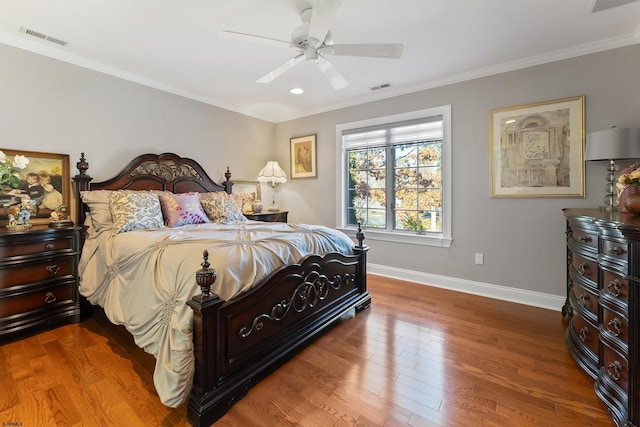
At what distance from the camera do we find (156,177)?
11.3 feet

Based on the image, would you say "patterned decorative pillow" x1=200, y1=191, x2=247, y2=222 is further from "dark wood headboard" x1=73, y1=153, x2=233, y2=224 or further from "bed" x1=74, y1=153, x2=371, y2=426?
"bed" x1=74, y1=153, x2=371, y2=426

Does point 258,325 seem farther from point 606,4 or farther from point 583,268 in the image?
point 606,4

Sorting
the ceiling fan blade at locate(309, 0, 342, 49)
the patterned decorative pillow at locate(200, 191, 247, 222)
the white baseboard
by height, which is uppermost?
the ceiling fan blade at locate(309, 0, 342, 49)

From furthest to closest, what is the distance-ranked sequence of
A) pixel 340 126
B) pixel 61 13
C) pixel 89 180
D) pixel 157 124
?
pixel 340 126 → pixel 157 124 → pixel 89 180 → pixel 61 13

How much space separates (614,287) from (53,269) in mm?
3961

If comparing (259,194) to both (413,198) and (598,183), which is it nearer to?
(413,198)

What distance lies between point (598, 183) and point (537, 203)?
0.48m

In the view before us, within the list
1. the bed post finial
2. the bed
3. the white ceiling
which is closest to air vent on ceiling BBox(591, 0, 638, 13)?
the white ceiling

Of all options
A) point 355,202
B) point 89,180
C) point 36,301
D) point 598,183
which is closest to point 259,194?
point 355,202

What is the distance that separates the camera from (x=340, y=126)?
4328mm

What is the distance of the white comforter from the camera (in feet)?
4.78

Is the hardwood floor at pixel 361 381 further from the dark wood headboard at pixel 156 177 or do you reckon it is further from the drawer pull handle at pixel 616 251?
the dark wood headboard at pixel 156 177

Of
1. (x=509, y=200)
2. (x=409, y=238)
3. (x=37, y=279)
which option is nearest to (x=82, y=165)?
(x=37, y=279)

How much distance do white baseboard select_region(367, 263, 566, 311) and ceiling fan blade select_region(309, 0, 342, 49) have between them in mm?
2917
